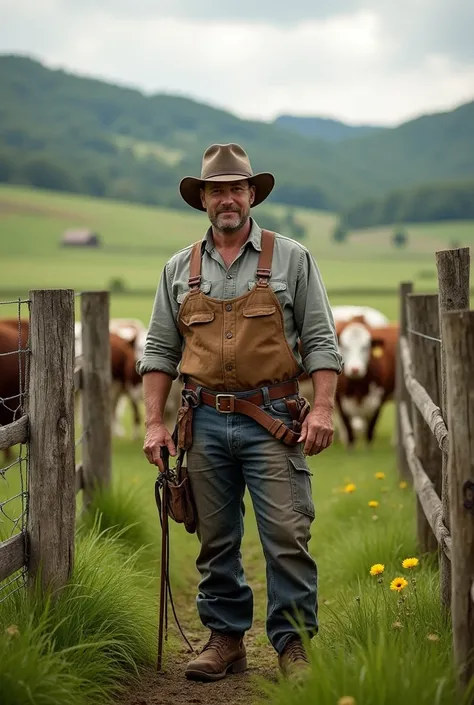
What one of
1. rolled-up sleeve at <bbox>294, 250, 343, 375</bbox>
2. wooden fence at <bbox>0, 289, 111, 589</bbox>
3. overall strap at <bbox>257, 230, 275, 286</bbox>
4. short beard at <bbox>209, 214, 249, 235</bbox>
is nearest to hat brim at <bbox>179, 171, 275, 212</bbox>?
short beard at <bbox>209, 214, 249, 235</bbox>

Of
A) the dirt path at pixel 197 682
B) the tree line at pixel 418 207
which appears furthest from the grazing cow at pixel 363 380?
the tree line at pixel 418 207

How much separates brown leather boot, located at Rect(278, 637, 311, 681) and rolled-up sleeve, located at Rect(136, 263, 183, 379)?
1308 mm

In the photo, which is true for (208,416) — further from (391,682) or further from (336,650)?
(391,682)

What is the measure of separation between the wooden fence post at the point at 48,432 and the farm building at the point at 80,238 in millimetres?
100216

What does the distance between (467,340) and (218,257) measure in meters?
1.48

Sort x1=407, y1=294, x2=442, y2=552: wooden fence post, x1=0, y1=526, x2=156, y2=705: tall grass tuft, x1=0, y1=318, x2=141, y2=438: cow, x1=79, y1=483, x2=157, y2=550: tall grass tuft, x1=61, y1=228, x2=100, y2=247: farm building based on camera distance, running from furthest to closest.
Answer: x1=61, y1=228, x2=100, y2=247: farm building
x1=0, y1=318, x2=141, y2=438: cow
x1=79, y1=483, x2=157, y2=550: tall grass tuft
x1=407, y1=294, x2=442, y2=552: wooden fence post
x1=0, y1=526, x2=156, y2=705: tall grass tuft

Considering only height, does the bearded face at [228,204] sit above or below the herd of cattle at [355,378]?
above

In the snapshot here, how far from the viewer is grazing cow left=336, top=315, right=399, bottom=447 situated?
12.8 metres

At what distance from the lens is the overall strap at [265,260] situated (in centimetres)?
419

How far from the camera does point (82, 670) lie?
12.4ft

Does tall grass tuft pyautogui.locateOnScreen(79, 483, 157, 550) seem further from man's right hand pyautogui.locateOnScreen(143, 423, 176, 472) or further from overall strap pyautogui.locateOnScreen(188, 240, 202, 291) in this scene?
overall strap pyautogui.locateOnScreen(188, 240, 202, 291)

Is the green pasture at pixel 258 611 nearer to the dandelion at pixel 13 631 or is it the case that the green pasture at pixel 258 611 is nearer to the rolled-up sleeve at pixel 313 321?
the dandelion at pixel 13 631

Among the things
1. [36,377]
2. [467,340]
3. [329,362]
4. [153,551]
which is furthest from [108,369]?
[467,340]

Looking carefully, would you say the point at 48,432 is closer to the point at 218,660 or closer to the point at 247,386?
the point at 247,386
